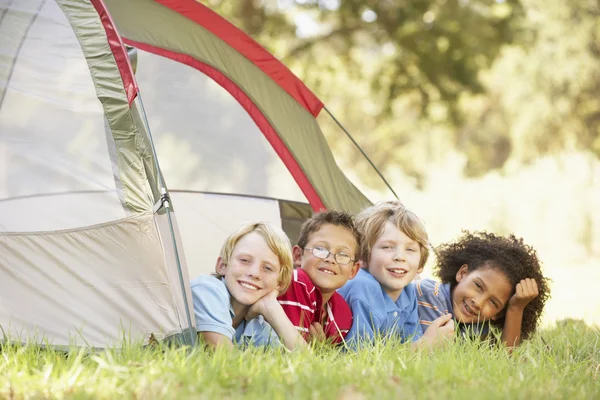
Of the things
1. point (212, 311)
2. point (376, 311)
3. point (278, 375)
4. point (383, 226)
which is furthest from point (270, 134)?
point (278, 375)

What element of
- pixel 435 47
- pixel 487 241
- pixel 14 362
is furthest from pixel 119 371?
pixel 435 47

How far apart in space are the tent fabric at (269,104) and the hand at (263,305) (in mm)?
1384

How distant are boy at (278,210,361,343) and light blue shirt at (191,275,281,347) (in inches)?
8.0

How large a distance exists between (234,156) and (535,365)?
2.38 metres

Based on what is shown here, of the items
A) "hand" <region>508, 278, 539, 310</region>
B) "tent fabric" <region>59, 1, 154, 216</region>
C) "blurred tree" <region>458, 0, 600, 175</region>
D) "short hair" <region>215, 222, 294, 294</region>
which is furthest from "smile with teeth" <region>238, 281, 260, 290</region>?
"blurred tree" <region>458, 0, 600, 175</region>

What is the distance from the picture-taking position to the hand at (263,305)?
9.91ft

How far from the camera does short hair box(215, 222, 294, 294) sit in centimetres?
308

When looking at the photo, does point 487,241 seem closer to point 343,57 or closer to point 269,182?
point 269,182

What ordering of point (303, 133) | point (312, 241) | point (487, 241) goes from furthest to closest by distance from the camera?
point (303, 133) → point (487, 241) → point (312, 241)

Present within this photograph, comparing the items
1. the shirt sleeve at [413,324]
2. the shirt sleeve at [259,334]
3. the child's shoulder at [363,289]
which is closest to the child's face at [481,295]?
the shirt sleeve at [413,324]

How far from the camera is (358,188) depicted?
15.2 feet

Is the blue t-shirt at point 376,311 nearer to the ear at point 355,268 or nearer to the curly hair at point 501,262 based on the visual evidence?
the ear at point 355,268

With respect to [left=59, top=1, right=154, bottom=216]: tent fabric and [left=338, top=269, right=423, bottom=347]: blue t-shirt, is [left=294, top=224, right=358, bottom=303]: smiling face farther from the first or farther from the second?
[left=59, top=1, right=154, bottom=216]: tent fabric

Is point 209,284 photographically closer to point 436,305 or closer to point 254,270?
point 254,270
